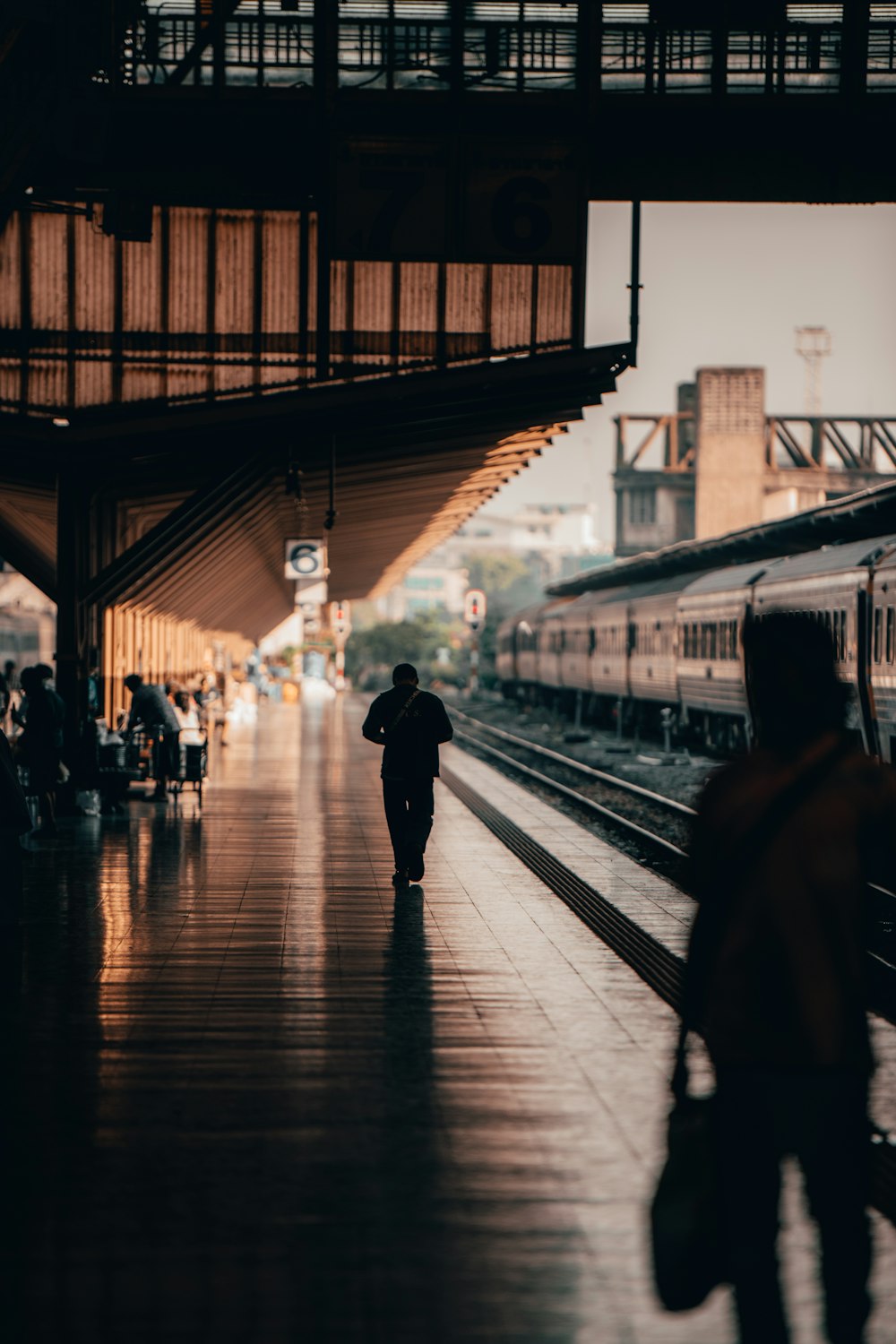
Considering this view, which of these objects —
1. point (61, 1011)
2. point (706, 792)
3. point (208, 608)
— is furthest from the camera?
point (208, 608)

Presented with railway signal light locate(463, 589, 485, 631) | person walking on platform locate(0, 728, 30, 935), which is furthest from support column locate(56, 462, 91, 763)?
railway signal light locate(463, 589, 485, 631)

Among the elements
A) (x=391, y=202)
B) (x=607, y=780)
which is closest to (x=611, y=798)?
(x=607, y=780)

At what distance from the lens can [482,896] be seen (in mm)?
11883

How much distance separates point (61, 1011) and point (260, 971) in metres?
Result: 1.35

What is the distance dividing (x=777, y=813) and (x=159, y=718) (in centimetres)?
1518

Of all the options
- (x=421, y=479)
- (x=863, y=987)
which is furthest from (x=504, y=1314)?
(x=421, y=479)

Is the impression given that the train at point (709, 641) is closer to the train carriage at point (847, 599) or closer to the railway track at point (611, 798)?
the train carriage at point (847, 599)

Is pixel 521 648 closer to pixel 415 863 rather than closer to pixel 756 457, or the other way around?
pixel 756 457

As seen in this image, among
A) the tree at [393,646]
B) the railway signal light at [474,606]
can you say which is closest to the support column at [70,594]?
the railway signal light at [474,606]

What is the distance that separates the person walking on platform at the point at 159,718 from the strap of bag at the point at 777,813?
14.5 meters

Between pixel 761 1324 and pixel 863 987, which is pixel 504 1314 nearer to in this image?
pixel 761 1324

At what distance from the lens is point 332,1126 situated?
587 centimetres

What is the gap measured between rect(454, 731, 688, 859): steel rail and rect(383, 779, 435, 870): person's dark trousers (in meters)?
1.80

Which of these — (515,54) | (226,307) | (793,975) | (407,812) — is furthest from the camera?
(226,307)
